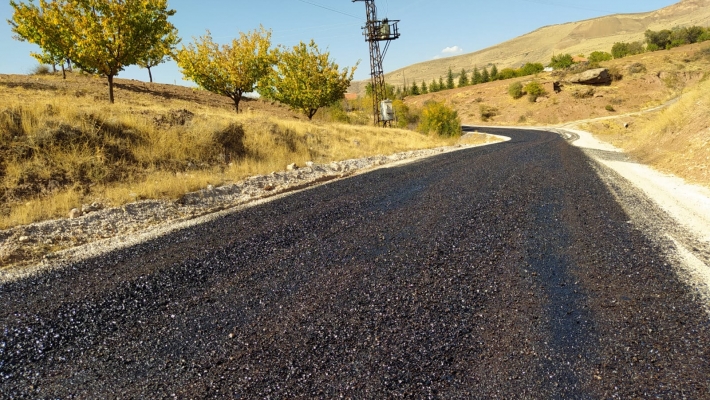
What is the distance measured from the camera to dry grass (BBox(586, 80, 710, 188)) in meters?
10.7

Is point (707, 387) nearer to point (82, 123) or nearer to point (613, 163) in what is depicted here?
point (82, 123)

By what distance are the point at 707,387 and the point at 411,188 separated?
22.8 feet

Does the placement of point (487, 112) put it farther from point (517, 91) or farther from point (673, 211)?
point (673, 211)

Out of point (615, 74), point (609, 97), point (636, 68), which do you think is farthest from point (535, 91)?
point (636, 68)

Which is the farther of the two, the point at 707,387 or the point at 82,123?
the point at 82,123

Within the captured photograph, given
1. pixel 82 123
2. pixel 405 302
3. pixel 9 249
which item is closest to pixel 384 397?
pixel 405 302

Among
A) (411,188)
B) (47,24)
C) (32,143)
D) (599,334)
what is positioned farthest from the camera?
(47,24)

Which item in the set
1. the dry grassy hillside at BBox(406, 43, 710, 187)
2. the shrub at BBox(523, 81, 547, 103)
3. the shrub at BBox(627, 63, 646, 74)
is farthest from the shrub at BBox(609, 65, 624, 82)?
the shrub at BBox(523, 81, 547, 103)

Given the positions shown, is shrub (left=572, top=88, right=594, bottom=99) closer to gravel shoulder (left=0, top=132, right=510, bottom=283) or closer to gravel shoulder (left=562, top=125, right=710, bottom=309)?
gravel shoulder (left=562, top=125, right=710, bottom=309)

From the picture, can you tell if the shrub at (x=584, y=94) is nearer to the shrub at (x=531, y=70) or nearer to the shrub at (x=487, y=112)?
the shrub at (x=487, y=112)

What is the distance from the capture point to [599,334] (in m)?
→ 3.16

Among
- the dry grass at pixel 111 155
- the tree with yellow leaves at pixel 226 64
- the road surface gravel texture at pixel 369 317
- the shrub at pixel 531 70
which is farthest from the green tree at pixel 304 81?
the shrub at pixel 531 70

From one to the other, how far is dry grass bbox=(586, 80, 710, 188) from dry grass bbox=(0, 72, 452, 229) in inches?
493

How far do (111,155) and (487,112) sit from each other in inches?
2160
